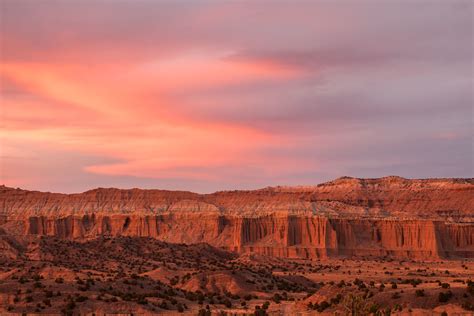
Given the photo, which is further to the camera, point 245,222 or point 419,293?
point 245,222

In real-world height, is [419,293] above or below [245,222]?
below

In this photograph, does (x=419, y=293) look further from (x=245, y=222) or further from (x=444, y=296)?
(x=245, y=222)

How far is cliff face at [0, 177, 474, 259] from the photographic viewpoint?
139500 mm

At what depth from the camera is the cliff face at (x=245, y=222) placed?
140m

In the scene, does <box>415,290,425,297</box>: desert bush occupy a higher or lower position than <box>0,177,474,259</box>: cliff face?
lower

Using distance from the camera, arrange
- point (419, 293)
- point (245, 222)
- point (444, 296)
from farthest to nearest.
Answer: point (245, 222) → point (419, 293) → point (444, 296)

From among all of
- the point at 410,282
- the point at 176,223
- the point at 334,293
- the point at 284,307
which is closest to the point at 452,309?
the point at 334,293

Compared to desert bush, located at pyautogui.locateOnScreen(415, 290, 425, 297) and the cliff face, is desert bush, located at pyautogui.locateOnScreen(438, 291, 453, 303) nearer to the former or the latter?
desert bush, located at pyautogui.locateOnScreen(415, 290, 425, 297)

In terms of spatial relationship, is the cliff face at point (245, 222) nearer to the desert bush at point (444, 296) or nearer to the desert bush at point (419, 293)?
the desert bush at point (419, 293)

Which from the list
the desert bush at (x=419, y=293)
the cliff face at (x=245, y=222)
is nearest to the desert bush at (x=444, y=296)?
the desert bush at (x=419, y=293)

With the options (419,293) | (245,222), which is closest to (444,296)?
(419,293)

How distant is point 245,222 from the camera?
468 ft

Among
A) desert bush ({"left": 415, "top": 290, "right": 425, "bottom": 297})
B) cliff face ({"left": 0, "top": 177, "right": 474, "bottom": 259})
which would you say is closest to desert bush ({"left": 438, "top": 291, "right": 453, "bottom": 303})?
desert bush ({"left": 415, "top": 290, "right": 425, "bottom": 297})

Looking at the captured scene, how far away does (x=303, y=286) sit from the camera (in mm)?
Result: 76000
